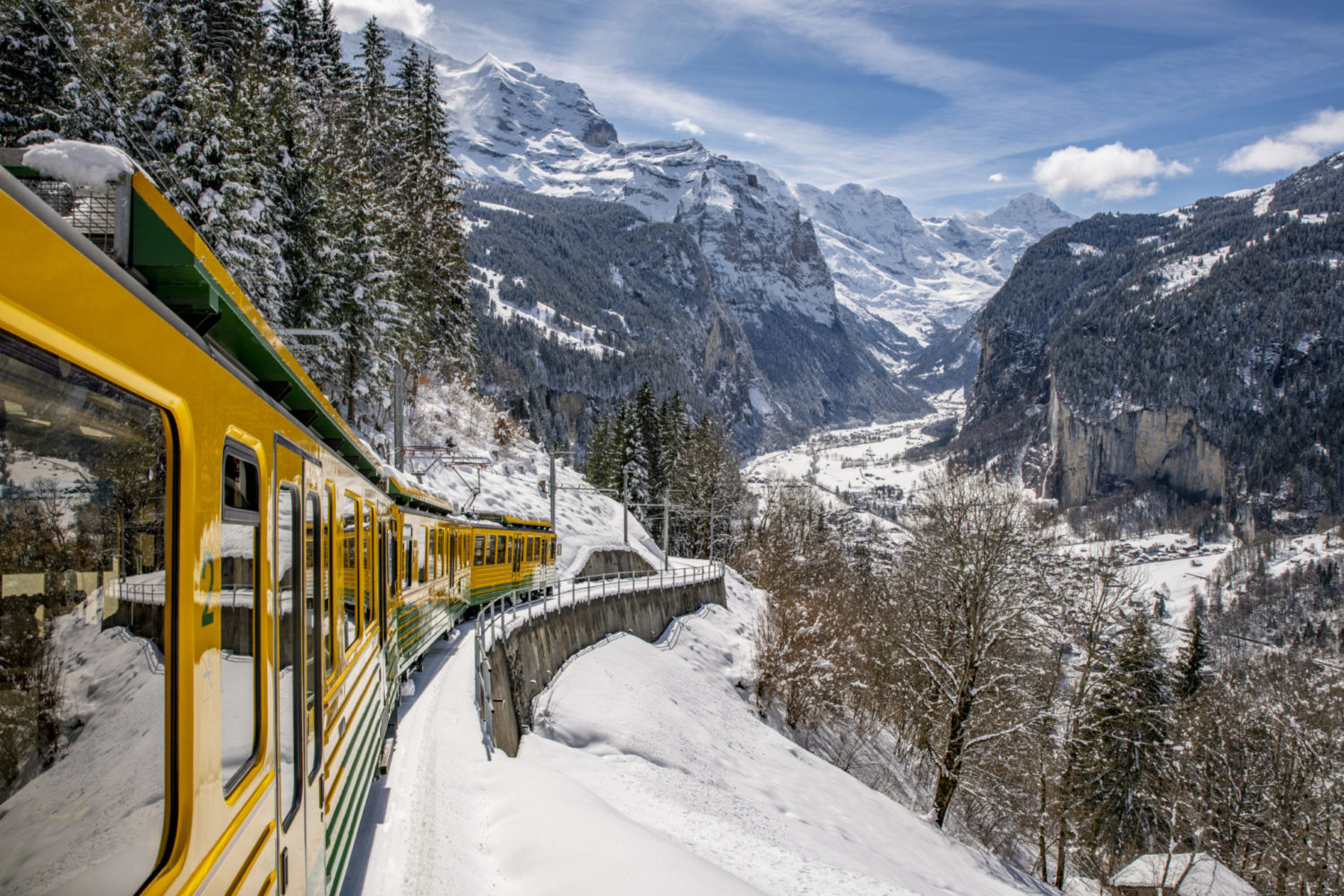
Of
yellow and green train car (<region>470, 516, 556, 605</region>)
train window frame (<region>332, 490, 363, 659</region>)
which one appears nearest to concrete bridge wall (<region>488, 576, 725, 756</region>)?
yellow and green train car (<region>470, 516, 556, 605</region>)

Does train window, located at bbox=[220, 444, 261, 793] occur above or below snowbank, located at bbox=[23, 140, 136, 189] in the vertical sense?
below

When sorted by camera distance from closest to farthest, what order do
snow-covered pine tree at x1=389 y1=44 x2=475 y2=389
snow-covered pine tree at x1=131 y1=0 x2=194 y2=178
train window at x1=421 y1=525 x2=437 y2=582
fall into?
1. train window at x1=421 y1=525 x2=437 y2=582
2. snow-covered pine tree at x1=131 y1=0 x2=194 y2=178
3. snow-covered pine tree at x1=389 y1=44 x2=475 y2=389

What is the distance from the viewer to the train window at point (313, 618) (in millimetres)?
3953

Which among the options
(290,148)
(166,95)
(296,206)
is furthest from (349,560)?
(290,148)

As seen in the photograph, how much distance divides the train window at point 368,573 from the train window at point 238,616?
12.2ft

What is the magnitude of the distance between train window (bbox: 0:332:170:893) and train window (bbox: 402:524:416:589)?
8987 millimetres

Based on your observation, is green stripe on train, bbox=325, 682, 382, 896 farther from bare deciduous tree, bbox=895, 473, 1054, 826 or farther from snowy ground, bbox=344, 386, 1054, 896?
bare deciduous tree, bbox=895, 473, 1054, 826

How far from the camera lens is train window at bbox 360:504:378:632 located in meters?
6.62

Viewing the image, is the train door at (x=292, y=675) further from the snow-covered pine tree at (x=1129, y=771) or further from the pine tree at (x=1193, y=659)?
the pine tree at (x=1193, y=659)

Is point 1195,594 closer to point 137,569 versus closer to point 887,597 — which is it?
point 887,597

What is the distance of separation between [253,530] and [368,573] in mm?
4296

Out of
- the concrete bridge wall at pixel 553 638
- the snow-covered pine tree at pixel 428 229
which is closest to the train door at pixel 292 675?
the concrete bridge wall at pixel 553 638

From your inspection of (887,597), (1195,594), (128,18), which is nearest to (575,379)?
(1195,594)

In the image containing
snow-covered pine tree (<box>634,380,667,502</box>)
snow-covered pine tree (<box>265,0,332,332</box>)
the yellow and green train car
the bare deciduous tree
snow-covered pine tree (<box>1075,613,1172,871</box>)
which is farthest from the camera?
→ snow-covered pine tree (<box>634,380,667,502</box>)
